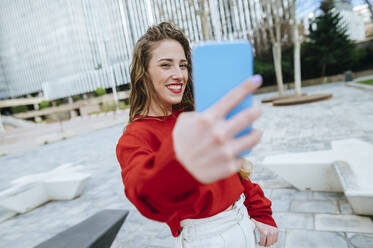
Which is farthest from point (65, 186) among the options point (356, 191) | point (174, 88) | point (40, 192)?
point (356, 191)

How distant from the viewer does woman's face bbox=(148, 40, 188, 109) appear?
3.29 ft

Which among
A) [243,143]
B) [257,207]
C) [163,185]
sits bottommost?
[257,207]

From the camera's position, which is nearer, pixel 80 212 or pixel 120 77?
pixel 80 212

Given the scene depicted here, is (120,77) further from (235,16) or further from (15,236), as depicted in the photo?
(15,236)

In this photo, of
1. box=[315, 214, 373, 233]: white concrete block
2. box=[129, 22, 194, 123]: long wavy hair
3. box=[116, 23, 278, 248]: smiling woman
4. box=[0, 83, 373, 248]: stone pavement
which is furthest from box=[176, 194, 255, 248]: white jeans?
box=[315, 214, 373, 233]: white concrete block

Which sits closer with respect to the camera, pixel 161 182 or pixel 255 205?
pixel 161 182

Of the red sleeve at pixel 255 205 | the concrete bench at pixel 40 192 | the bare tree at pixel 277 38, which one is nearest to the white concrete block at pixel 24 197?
the concrete bench at pixel 40 192

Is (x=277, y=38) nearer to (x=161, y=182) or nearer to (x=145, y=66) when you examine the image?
(x=145, y=66)

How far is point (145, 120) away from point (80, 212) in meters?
3.94

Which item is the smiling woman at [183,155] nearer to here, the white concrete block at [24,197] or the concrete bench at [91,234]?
the concrete bench at [91,234]

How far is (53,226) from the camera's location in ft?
12.7

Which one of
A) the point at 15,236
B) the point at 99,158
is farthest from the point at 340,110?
the point at 15,236

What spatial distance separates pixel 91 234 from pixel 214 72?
7.96 feet

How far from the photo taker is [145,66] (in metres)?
1.11
